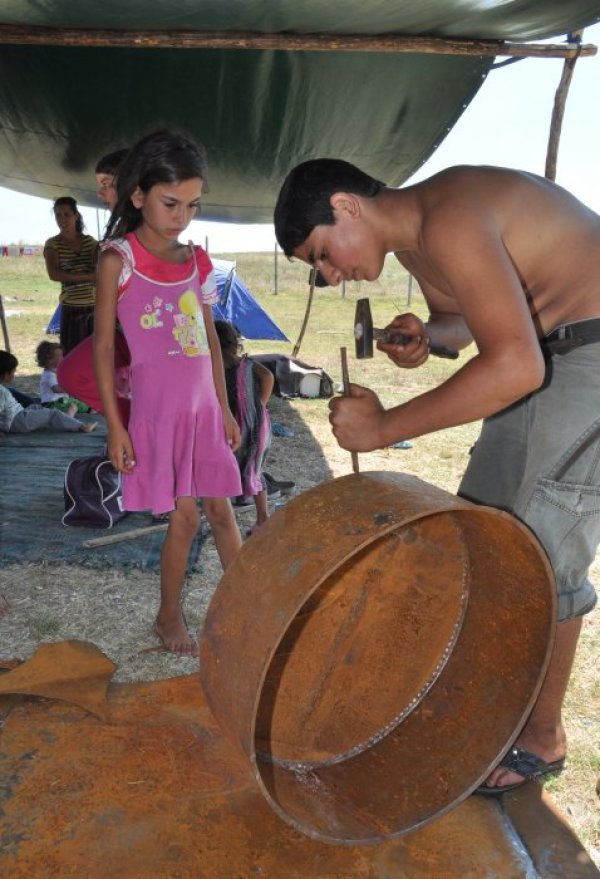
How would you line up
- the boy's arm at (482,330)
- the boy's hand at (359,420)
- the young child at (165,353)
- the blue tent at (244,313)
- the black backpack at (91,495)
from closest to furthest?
the boy's arm at (482,330)
the boy's hand at (359,420)
the young child at (165,353)
the black backpack at (91,495)
the blue tent at (244,313)

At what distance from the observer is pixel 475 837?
5.15ft

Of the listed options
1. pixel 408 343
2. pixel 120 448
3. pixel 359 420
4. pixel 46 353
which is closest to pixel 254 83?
pixel 46 353

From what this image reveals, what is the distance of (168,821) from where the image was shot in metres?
1.49

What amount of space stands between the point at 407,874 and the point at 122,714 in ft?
2.48

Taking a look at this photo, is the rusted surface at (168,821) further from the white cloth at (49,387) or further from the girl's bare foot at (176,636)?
the white cloth at (49,387)

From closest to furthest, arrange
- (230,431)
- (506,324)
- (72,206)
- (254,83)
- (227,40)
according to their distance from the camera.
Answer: (506,324) → (230,431) → (227,40) → (254,83) → (72,206)

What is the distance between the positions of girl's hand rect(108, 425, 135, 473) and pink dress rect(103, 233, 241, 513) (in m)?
0.04

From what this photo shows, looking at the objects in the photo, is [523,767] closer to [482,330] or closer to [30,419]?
[482,330]

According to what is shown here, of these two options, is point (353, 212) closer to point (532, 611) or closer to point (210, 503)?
point (532, 611)

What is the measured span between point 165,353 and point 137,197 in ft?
1.62

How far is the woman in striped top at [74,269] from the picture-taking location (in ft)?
18.2

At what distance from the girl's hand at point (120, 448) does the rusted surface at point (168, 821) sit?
0.81 m

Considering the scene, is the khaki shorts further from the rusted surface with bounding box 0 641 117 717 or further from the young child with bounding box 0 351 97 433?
the young child with bounding box 0 351 97 433

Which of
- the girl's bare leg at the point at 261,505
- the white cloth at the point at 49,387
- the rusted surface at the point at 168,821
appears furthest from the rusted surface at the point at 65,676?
the white cloth at the point at 49,387
